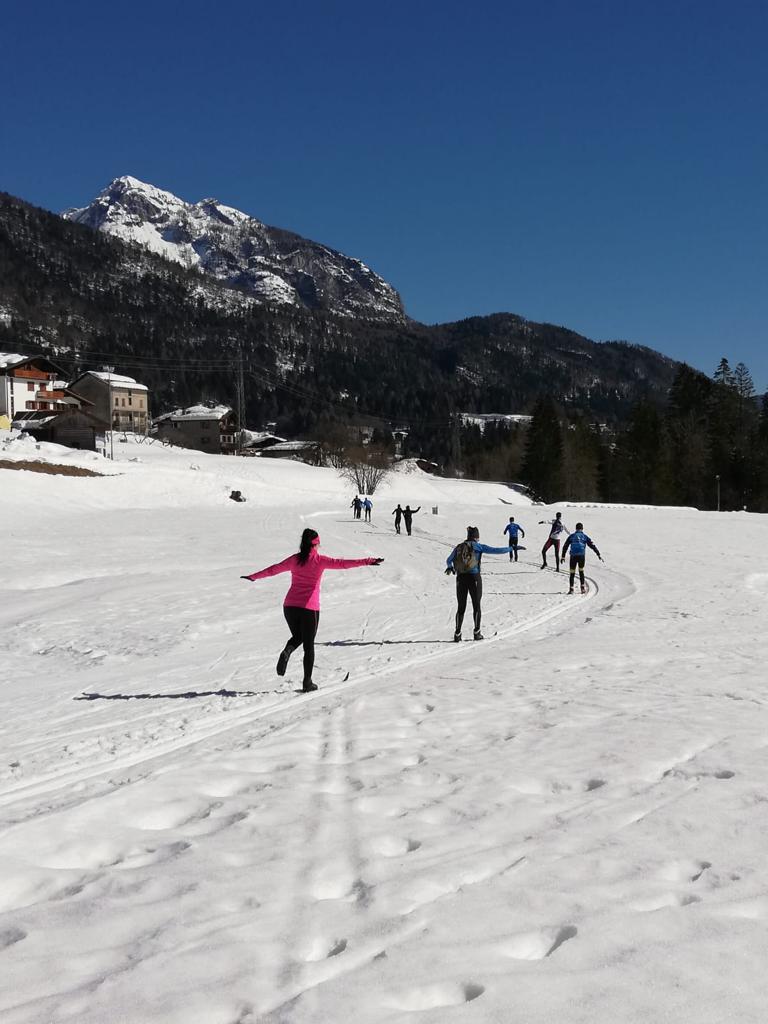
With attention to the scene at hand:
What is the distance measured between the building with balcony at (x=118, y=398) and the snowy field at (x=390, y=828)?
327 feet

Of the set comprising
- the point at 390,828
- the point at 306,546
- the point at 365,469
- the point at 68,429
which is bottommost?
the point at 390,828

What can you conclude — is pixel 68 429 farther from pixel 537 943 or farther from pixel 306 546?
pixel 537 943

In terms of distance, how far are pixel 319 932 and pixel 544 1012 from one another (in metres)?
1.13

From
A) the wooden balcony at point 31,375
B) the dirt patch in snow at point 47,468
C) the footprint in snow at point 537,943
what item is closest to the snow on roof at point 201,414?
the wooden balcony at point 31,375

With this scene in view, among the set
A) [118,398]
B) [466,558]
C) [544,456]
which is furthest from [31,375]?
[466,558]

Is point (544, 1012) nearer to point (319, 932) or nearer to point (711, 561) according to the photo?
point (319, 932)

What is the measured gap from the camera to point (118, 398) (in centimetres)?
10888

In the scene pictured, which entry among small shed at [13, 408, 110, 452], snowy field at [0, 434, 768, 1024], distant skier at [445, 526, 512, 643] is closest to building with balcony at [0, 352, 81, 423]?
small shed at [13, 408, 110, 452]

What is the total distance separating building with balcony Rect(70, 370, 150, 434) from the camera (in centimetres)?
10762

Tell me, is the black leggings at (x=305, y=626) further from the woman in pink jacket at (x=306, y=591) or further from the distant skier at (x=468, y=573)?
the distant skier at (x=468, y=573)

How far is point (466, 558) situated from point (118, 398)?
105 meters

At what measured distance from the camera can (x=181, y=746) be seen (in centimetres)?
727

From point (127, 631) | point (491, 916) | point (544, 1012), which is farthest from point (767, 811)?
point (127, 631)

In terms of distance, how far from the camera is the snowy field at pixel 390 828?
2998 millimetres
